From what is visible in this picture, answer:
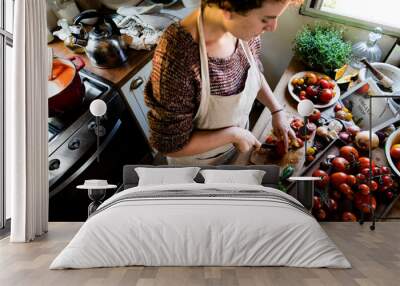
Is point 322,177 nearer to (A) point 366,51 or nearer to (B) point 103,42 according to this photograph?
(A) point 366,51

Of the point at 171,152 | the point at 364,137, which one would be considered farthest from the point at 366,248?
the point at 171,152

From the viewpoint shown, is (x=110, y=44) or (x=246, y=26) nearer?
(x=246, y=26)

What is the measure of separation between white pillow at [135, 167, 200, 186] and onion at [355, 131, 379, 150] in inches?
74.7

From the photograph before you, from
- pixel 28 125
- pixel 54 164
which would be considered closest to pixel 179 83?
pixel 28 125

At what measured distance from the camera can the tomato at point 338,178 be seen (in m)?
5.84

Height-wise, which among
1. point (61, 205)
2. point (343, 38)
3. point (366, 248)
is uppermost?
point (343, 38)

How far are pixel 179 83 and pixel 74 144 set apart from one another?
4.66 ft

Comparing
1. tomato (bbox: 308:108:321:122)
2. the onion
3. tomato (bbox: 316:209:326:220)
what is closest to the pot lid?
tomato (bbox: 308:108:321:122)

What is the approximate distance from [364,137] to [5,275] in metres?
4.16

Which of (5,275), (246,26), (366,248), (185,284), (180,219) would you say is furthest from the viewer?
(246,26)

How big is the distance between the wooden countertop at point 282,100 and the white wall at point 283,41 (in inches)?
2.3

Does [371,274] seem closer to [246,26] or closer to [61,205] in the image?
[246,26]

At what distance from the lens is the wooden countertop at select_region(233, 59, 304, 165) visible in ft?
19.3

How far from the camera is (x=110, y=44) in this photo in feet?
19.2
